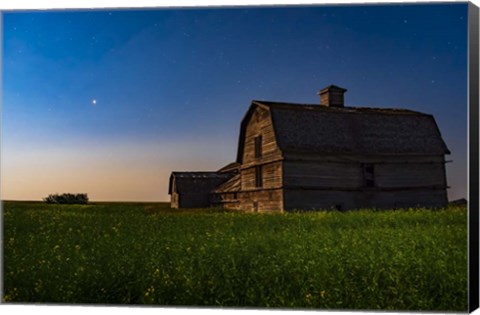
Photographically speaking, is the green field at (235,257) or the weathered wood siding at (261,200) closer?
the green field at (235,257)

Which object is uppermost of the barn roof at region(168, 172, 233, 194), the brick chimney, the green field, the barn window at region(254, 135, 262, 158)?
the brick chimney

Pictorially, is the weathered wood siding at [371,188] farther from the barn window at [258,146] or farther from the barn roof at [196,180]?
the barn roof at [196,180]

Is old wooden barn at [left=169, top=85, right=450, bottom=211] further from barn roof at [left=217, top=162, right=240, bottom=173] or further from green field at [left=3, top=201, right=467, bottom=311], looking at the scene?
green field at [left=3, top=201, right=467, bottom=311]

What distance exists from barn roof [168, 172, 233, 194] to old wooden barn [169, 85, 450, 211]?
19 mm

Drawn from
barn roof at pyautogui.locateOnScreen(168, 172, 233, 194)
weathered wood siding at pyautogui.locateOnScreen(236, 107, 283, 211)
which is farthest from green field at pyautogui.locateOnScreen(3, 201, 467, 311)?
weathered wood siding at pyautogui.locateOnScreen(236, 107, 283, 211)

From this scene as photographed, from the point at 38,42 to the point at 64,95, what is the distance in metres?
1.07

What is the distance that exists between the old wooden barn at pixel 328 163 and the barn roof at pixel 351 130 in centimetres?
2

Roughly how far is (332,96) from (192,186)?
3.10 m

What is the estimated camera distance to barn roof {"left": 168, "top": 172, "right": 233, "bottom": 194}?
1262 centimetres

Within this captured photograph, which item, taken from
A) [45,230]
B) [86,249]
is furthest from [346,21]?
[45,230]

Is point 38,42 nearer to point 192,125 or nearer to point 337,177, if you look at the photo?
point 192,125

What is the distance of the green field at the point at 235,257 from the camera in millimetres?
10828

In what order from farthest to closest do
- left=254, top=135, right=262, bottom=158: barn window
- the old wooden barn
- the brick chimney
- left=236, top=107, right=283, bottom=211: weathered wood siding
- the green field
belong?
left=254, top=135, right=262, bottom=158: barn window → left=236, top=107, right=283, bottom=211: weathered wood siding → the old wooden barn → the brick chimney → the green field

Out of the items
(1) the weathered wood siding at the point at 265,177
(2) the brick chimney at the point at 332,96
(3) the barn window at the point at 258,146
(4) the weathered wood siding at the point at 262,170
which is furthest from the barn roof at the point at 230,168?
(2) the brick chimney at the point at 332,96
